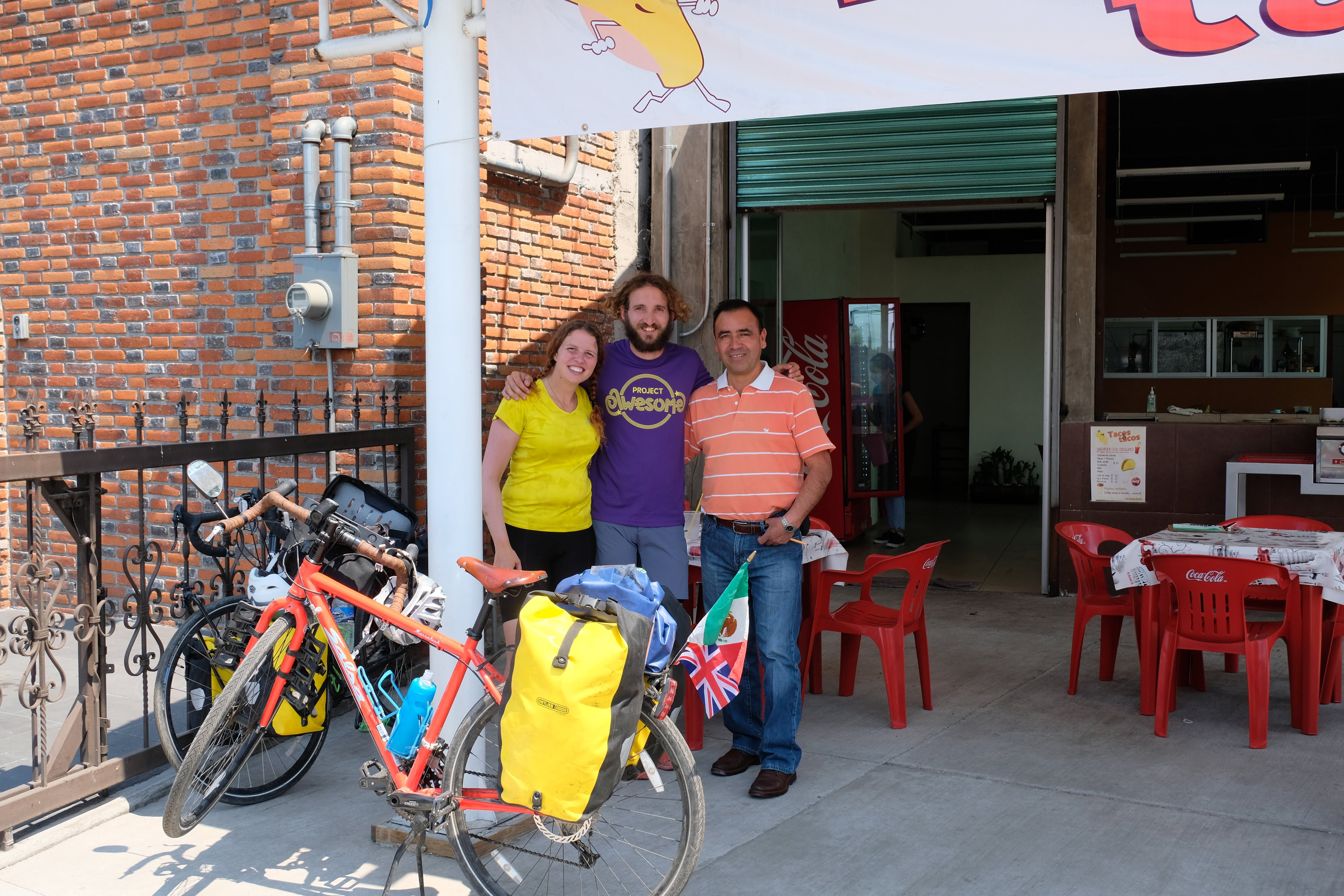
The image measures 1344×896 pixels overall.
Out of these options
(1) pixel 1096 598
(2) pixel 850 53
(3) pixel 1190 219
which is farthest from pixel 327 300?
(3) pixel 1190 219

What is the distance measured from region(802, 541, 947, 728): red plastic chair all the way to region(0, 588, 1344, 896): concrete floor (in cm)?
18

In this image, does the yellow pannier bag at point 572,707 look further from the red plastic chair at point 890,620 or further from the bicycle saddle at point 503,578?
the red plastic chair at point 890,620

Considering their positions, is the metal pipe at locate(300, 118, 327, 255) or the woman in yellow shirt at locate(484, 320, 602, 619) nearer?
the woman in yellow shirt at locate(484, 320, 602, 619)

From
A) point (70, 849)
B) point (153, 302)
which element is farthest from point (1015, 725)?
point (153, 302)

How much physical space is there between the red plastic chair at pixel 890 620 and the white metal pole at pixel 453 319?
1.91 metres

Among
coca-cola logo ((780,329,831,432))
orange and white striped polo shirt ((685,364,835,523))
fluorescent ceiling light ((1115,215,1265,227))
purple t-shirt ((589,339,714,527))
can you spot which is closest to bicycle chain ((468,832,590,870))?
purple t-shirt ((589,339,714,527))

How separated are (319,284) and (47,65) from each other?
9.19ft

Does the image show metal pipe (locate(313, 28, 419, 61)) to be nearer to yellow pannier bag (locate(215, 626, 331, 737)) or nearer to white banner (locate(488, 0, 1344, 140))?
white banner (locate(488, 0, 1344, 140))

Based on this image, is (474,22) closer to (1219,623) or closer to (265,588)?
(265,588)

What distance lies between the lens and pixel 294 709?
3855mm

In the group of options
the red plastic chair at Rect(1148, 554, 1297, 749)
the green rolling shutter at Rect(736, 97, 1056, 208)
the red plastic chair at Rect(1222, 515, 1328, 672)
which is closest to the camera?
the red plastic chair at Rect(1148, 554, 1297, 749)

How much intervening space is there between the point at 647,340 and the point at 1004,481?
11189 millimetres

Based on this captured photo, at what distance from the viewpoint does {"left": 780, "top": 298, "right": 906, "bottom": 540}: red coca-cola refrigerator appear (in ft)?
31.7

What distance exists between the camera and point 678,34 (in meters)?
3.63
